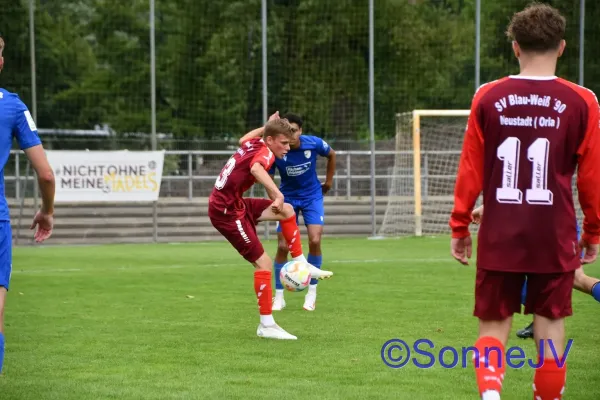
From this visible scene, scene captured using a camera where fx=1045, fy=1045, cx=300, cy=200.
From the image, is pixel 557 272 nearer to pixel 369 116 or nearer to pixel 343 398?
pixel 343 398

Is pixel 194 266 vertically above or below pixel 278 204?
below

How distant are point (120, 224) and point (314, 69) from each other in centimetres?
588

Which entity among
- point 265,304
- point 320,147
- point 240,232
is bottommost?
point 265,304

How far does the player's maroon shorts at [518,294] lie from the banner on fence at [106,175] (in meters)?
17.1

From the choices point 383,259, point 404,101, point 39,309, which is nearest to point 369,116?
point 404,101

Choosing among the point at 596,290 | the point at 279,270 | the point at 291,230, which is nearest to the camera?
the point at 596,290

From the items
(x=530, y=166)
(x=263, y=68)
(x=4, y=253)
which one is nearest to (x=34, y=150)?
(x=4, y=253)

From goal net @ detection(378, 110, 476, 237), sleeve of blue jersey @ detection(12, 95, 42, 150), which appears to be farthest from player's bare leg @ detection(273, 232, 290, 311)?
goal net @ detection(378, 110, 476, 237)

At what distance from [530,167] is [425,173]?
19.5 metres

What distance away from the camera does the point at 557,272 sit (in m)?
4.50

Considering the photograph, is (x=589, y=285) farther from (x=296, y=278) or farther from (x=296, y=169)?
(x=296, y=169)

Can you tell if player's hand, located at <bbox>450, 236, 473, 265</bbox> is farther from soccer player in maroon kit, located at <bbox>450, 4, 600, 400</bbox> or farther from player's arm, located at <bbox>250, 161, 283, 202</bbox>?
player's arm, located at <bbox>250, 161, 283, 202</bbox>

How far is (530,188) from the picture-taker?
448 cm

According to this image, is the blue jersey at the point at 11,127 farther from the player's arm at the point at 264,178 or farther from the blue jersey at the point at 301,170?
the blue jersey at the point at 301,170
